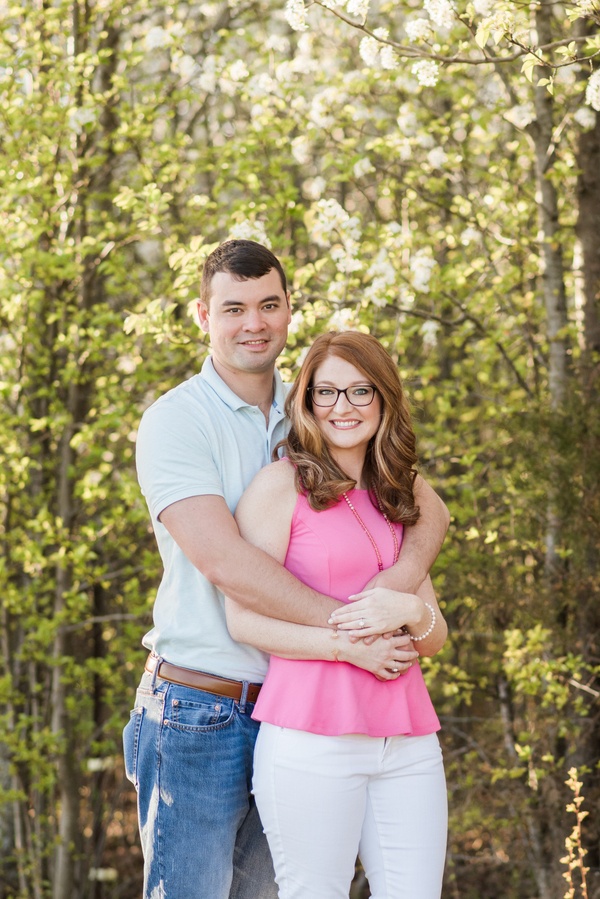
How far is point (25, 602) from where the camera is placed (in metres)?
4.59

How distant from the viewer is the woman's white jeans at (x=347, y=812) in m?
2.07

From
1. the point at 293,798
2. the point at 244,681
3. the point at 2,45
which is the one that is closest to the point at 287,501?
the point at 244,681

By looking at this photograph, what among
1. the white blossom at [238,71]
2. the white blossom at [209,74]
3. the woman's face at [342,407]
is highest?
the white blossom at [209,74]

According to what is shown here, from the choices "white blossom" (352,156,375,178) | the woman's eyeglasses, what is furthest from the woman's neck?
"white blossom" (352,156,375,178)

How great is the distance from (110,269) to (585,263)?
2.03 m

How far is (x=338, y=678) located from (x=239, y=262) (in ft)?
3.42

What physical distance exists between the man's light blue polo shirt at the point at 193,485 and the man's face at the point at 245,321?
13cm

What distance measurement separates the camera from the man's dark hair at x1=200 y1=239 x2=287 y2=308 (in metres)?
2.42

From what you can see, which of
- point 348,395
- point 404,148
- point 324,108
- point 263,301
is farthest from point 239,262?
point 324,108

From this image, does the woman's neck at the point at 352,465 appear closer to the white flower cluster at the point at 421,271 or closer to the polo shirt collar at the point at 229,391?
the polo shirt collar at the point at 229,391

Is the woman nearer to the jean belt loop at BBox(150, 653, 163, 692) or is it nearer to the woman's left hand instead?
the woman's left hand

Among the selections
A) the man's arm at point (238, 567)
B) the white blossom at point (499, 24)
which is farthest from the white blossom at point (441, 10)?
the man's arm at point (238, 567)

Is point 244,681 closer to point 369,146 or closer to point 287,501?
point 287,501

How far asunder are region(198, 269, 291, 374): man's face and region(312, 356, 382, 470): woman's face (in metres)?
0.20
